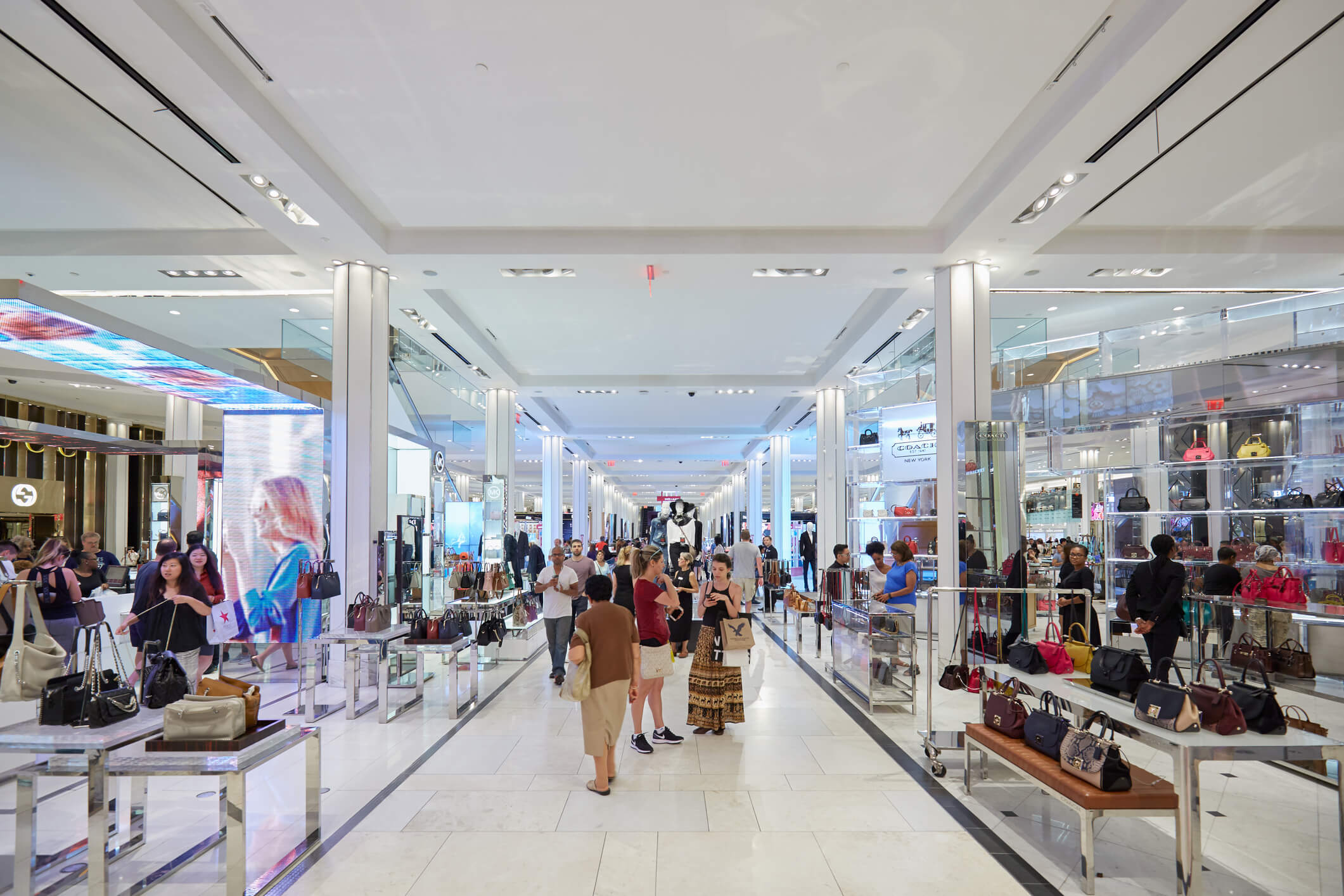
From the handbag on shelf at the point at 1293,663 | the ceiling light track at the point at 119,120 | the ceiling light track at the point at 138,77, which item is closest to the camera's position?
the ceiling light track at the point at 138,77

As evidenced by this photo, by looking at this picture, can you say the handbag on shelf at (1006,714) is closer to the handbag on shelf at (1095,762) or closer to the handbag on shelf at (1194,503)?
the handbag on shelf at (1095,762)

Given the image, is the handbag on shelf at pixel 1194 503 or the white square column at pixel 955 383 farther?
the handbag on shelf at pixel 1194 503

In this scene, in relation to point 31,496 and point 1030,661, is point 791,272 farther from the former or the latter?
point 31,496

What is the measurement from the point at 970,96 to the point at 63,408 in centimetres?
2003

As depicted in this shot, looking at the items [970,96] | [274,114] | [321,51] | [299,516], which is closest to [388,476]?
[299,516]

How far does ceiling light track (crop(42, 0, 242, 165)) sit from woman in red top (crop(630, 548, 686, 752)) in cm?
443

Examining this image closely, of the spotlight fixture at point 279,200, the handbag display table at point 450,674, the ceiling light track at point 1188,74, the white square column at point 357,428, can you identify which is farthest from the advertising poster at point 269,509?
the ceiling light track at point 1188,74

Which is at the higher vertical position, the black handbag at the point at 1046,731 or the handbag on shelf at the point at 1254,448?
the handbag on shelf at the point at 1254,448

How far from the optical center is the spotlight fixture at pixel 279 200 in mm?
6133

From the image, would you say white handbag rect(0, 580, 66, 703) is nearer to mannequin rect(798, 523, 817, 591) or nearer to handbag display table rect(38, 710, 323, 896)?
handbag display table rect(38, 710, 323, 896)

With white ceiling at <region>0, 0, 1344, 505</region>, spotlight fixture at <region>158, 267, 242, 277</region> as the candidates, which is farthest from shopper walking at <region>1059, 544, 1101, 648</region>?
spotlight fixture at <region>158, 267, 242, 277</region>

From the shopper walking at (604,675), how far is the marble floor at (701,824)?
0.23 metres

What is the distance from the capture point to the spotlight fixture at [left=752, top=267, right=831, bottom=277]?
8.26m

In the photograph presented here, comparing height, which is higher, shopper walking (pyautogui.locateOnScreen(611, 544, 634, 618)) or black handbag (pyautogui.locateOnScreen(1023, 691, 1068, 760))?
shopper walking (pyautogui.locateOnScreen(611, 544, 634, 618))
